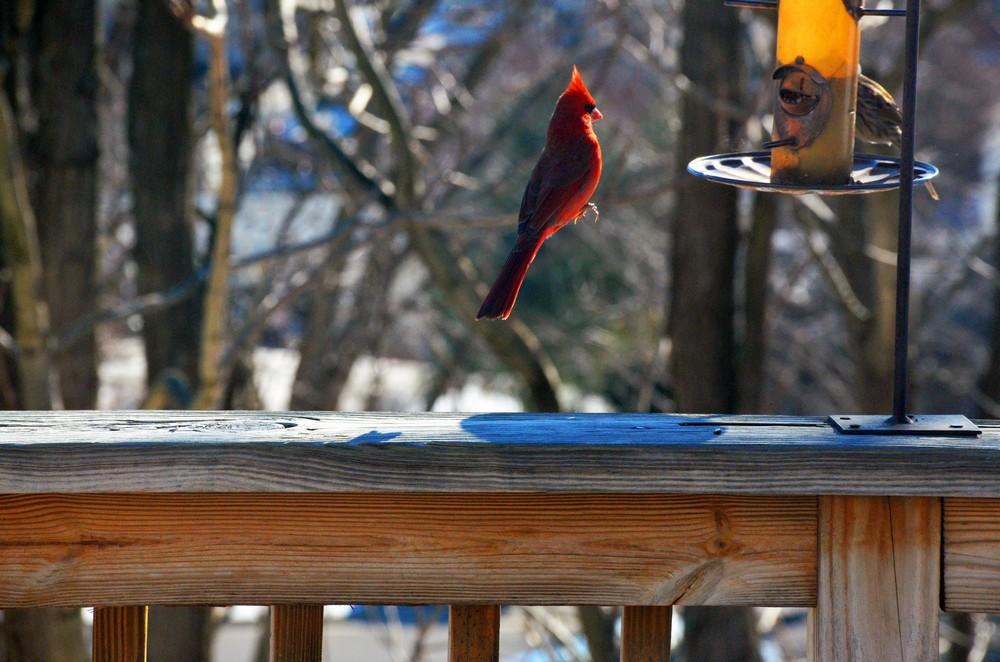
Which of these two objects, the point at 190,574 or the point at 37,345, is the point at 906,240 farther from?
the point at 37,345

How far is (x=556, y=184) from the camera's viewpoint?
2809 millimetres

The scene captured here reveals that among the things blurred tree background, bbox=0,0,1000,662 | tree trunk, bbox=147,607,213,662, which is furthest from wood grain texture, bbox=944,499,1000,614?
tree trunk, bbox=147,607,213,662

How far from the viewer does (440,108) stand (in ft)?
21.8

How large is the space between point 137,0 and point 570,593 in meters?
4.92

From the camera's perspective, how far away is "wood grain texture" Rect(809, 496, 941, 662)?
1.51 m

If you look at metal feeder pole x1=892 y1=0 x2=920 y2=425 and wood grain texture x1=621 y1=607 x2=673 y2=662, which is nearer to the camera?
wood grain texture x1=621 y1=607 x2=673 y2=662

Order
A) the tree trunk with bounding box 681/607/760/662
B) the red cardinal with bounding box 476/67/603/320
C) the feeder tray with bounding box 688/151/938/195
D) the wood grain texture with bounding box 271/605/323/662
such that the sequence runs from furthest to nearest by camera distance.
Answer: the tree trunk with bounding box 681/607/760/662 < the red cardinal with bounding box 476/67/603/320 < the feeder tray with bounding box 688/151/938/195 < the wood grain texture with bounding box 271/605/323/662

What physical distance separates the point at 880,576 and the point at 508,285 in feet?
3.46

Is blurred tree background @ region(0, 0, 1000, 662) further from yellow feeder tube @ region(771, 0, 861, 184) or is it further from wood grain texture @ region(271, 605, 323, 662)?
wood grain texture @ region(271, 605, 323, 662)

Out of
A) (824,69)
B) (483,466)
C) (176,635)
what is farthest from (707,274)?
(483,466)

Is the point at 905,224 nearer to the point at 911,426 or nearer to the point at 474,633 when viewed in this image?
the point at 911,426

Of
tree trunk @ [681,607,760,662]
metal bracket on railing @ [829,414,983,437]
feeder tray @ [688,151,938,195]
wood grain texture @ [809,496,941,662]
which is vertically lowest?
tree trunk @ [681,607,760,662]

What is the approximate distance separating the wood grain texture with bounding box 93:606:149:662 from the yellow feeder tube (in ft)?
4.73

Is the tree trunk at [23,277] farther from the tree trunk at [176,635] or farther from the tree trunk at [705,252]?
the tree trunk at [705,252]
